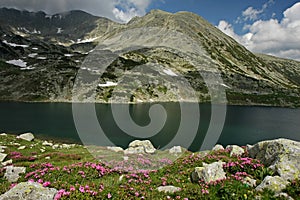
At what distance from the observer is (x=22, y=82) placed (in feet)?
529

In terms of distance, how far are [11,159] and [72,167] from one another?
11407 millimetres

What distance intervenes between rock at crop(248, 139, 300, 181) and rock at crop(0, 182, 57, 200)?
11.4 metres

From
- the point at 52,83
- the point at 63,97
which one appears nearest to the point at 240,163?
the point at 63,97

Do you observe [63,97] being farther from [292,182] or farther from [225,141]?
[292,182]

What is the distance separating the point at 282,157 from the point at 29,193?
1318 centimetres

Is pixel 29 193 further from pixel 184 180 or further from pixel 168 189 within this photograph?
pixel 184 180

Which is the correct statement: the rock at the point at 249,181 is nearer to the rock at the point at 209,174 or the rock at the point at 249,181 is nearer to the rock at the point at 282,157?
the rock at the point at 209,174

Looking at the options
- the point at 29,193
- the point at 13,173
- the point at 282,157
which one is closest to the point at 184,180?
the point at 282,157

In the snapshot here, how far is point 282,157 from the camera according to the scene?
472 inches

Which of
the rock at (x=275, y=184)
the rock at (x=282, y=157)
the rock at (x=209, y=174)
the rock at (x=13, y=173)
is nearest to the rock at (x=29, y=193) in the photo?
the rock at (x=13, y=173)

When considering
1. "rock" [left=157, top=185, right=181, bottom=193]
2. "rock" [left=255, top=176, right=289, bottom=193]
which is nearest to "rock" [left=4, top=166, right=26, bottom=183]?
"rock" [left=157, top=185, right=181, bottom=193]

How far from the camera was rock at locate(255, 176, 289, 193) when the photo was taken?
972 centimetres

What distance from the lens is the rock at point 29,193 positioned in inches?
344

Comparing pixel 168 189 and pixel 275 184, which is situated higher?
pixel 275 184
